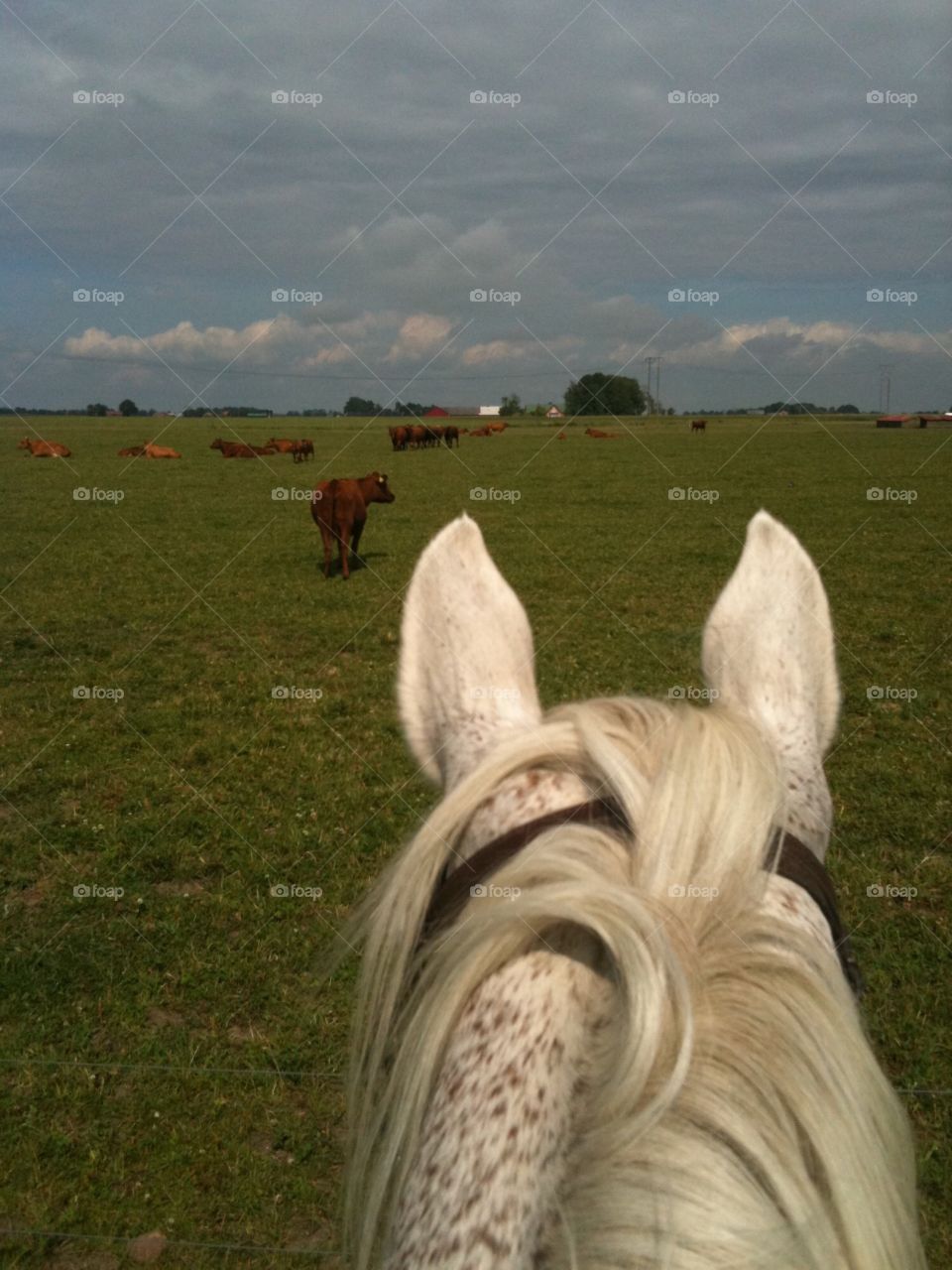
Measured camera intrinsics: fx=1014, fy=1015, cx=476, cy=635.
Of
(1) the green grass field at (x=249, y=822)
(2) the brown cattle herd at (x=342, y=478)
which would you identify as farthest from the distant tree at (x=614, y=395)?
(1) the green grass field at (x=249, y=822)

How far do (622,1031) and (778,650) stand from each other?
905mm

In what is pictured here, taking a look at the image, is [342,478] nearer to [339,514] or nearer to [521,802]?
[339,514]

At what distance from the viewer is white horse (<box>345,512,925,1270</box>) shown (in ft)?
2.78

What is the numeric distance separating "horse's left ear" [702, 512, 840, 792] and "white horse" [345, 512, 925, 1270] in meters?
0.14

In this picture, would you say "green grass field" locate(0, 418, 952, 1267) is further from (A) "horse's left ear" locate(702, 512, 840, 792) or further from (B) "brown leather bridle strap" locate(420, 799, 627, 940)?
(A) "horse's left ear" locate(702, 512, 840, 792)

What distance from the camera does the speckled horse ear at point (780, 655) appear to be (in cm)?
164

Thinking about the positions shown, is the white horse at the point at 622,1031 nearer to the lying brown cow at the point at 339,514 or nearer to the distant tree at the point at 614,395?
the lying brown cow at the point at 339,514

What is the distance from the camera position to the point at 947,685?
892 cm

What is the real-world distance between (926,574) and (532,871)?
13643 mm

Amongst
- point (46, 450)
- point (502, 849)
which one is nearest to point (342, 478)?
point (502, 849)

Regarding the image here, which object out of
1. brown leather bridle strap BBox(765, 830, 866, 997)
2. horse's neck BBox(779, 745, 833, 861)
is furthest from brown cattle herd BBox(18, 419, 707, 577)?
brown leather bridle strap BBox(765, 830, 866, 997)

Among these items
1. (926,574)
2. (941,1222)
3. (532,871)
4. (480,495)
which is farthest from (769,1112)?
(480,495)

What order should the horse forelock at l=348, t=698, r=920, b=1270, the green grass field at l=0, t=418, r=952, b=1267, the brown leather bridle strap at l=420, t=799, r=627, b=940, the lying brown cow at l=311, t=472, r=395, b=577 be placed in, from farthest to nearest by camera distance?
the lying brown cow at l=311, t=472, r=395, b=577, the green grass field at l=0, t=418, r=952, b=1267, the brown leather bridle strap at l=420, t=799, r=627, b=940, the horse forelock at l=348, t=698, r=920, b=1270

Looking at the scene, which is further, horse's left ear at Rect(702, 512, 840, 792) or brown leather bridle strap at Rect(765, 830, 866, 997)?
horse's left ear at Rect(702, 512, 840, 792)
